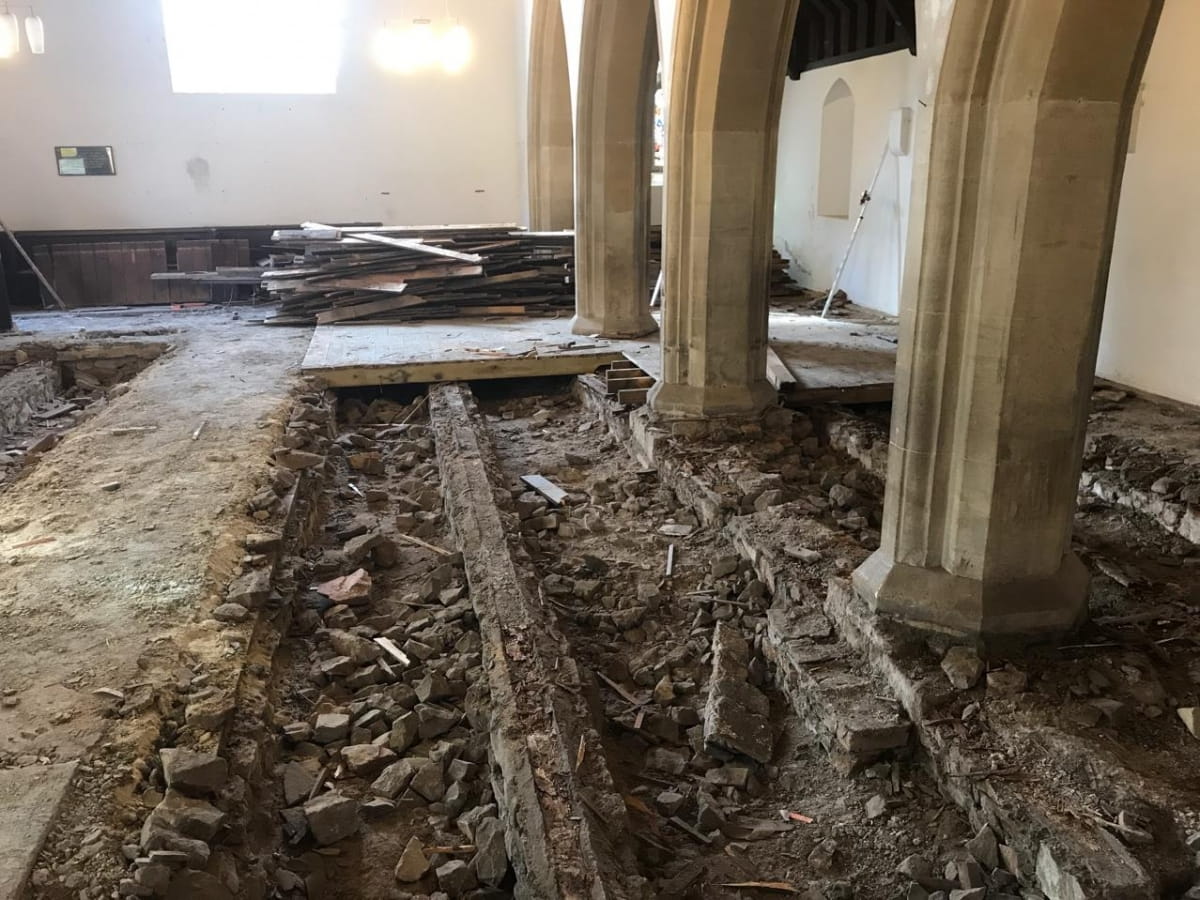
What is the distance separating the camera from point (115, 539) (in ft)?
14.7

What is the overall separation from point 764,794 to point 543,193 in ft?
35.4

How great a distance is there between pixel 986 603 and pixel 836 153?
965cm

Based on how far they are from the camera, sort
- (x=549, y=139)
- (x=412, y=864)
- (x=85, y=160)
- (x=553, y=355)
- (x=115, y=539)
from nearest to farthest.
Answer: (x=412, y=864)
(x=115, y=539)
(x=553, y=355)
(x=549, y=139)
(x=85, y=160)

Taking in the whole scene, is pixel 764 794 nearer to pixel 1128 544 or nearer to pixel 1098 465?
pixel 1128 544

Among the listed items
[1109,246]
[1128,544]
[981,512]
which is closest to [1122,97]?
[1109,246]

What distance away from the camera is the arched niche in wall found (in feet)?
38.4

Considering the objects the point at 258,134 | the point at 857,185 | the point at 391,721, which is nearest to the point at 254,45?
the point at 258,134

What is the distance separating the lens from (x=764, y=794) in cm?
323

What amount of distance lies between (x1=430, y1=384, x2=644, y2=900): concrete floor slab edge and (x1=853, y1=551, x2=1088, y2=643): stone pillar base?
133cm

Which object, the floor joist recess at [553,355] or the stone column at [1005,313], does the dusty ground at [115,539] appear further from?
the stone column at [1005,313]

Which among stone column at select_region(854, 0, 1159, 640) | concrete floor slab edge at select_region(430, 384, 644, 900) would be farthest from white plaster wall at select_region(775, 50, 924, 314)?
concrete floor slab edge at select_region(430, 384, 644, 900)

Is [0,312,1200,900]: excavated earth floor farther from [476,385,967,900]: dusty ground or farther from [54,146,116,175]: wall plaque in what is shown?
[54,146,116,175]: wall plaque

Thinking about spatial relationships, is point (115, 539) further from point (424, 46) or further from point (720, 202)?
point (424, 46)

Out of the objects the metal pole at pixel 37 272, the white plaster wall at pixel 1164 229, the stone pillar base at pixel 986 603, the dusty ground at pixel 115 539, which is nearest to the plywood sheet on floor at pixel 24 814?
the dusty ground at pixel 115 539
